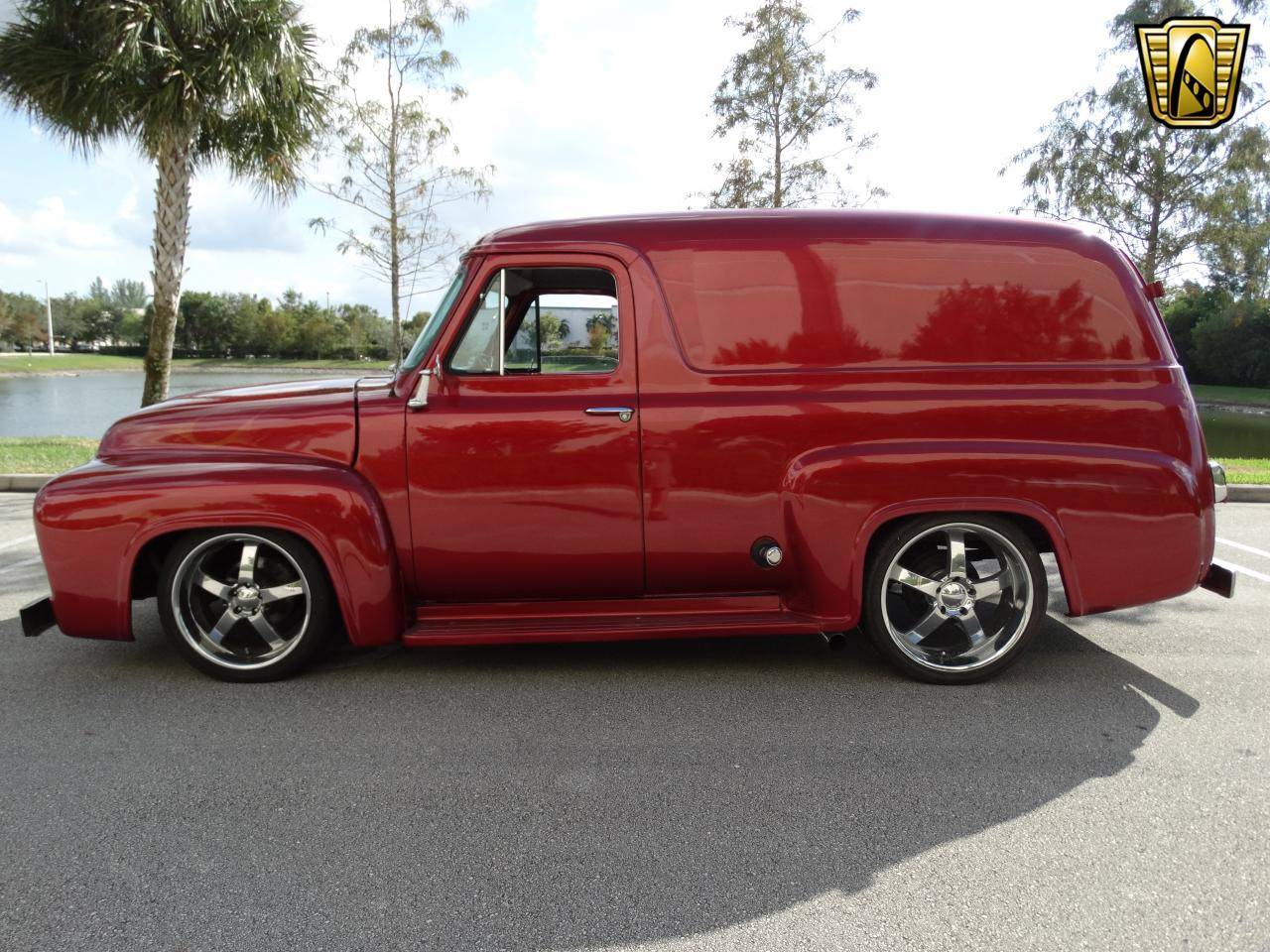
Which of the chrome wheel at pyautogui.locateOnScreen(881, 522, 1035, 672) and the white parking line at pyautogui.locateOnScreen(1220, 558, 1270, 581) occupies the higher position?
the chrome wheel at pyautogui.locateOnScreen(881, 522, 1035, 672)

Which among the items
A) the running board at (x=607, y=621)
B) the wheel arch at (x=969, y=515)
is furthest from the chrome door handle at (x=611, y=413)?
the wheel arch at (x=969, y=515)

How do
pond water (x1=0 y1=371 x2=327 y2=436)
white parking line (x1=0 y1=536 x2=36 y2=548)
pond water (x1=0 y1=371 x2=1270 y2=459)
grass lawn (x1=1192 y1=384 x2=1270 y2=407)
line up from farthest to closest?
1. grass lawn (x1=1192 y1=384 x2=1270 y2=407)
2. pond water (x1=0 y1=371 x2=1270 y2=459)
3. pond water (x1=0 y1=371 x2=327 y2=436)
4. white parking line (x1=0 y1=536 x2=36 y2=548)

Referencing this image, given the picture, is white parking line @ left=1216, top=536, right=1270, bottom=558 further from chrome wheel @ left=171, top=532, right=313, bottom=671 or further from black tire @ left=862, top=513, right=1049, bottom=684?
chrome wheel @ left=171, top=532, right=313, bottom=671

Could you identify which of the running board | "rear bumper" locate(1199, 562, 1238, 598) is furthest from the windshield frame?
"rear bumper" locate(1199, 562, 1238, 598)

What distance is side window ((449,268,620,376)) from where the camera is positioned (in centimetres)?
384

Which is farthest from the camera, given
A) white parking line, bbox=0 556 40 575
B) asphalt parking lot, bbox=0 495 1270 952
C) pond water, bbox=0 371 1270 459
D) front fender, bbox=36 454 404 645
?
pond water, bbox=0 371 1270 459

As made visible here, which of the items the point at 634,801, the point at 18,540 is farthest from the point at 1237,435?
the point at 18,540

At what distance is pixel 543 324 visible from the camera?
4.09 meters

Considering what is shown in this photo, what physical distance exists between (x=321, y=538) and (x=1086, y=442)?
3293mm

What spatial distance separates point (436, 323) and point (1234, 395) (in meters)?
55.4

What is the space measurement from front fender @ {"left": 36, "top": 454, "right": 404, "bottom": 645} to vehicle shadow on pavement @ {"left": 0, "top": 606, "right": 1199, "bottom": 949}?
367 millimetres

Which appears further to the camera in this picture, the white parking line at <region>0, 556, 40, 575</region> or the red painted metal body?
the white parking line at <region>0, 556, 40, 575</region>

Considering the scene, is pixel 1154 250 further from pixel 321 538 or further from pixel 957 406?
pixel 321 538

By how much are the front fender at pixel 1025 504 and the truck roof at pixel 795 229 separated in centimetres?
93
